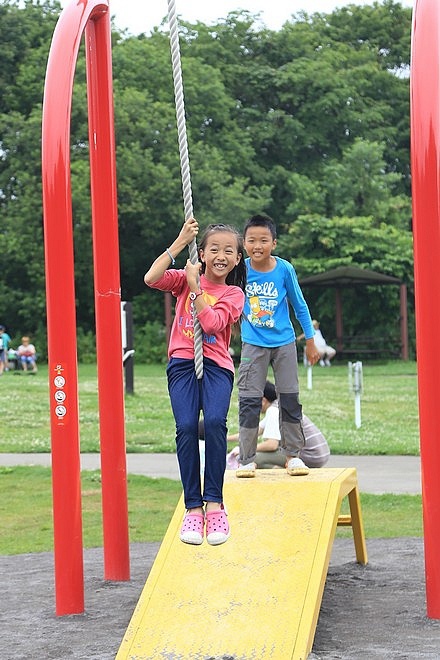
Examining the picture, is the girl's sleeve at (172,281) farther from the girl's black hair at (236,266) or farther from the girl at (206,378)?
the girl's black hair at (236,266)

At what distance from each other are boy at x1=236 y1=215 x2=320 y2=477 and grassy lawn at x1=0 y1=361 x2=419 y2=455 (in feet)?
21.6

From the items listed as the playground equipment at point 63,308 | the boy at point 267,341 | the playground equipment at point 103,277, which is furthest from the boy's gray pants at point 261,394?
the playground equipment at point 63,308

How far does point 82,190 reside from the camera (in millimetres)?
37719

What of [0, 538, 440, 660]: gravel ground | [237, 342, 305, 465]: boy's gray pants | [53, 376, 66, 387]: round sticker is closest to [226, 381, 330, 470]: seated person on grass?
[0, 538, 440, 660]: gravel ground

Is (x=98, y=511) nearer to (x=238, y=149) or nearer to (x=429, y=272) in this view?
(x=429, y=272)

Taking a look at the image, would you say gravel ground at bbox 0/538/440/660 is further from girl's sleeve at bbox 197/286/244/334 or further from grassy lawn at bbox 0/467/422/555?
girl's sleeve at bbox 197/286/244/334

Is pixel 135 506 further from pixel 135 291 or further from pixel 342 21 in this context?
pixel 342 21

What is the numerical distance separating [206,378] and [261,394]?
1.74 metres

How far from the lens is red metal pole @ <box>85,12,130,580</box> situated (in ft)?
23.4

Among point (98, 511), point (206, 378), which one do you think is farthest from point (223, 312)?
point (98, 511)

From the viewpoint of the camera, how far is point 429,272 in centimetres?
611

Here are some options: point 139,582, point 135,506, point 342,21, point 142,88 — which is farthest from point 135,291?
point 139,582

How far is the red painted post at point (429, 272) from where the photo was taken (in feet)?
20.0

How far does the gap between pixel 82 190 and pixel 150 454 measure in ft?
79.9
